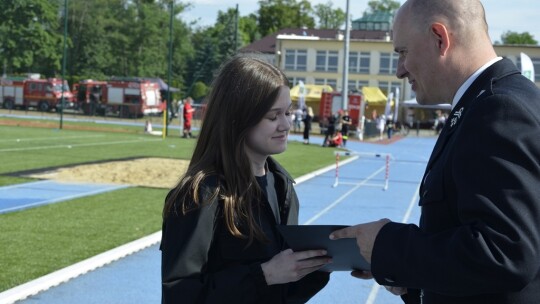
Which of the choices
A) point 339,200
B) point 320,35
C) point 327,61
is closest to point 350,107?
point 327,61

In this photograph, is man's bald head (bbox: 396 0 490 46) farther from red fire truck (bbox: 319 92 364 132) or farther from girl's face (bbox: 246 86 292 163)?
red fire truck (bbox: 319 92 364 132)

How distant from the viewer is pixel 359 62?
75.1 m

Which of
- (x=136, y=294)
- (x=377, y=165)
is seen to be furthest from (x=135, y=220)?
(x=377, y=165)

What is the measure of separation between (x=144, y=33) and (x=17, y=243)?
76.9 metres

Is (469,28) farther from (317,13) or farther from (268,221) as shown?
(317,13)

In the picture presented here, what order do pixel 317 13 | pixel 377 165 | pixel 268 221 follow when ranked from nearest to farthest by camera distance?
pixel 268 221 → pixel 377 165 → pixel 317 13

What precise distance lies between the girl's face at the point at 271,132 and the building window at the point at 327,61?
7386cm

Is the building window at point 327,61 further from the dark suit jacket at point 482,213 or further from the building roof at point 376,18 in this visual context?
the dark suit jacket at point 482,213

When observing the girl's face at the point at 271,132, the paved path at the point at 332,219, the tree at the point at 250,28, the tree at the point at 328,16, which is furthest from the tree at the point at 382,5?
the girl's face at the point at 271,132

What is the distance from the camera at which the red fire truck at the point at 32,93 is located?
60.2 m

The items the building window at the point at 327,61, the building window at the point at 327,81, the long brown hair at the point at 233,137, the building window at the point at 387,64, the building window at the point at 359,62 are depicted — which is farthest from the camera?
the building window at the point at 327,81

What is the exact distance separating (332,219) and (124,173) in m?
7.45

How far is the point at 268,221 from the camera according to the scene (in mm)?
2738

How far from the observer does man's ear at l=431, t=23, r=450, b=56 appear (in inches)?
82.1
